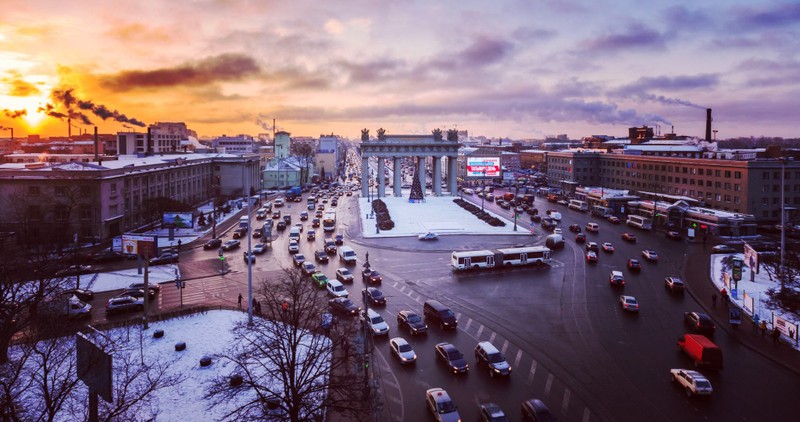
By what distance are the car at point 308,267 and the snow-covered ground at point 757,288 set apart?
3156cm

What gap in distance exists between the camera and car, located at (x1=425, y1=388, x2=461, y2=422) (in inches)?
746

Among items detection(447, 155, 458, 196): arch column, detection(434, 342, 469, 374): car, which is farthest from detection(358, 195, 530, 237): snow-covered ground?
detection(434, 342, 469, 374): car

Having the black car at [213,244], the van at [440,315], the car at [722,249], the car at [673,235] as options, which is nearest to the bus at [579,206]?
the car at [673,235]

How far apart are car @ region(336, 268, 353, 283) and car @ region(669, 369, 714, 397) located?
23.9 metres

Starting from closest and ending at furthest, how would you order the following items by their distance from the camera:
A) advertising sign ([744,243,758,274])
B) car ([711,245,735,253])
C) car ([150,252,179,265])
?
1. advertising sign ([744,243,758,274])
2. car ([150,252,179,265])
3. car ([711,245,735,253])

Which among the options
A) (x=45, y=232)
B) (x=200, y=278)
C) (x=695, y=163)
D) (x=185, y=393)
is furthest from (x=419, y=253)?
(x=695, y=163)

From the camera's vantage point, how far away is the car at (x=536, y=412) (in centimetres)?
1853

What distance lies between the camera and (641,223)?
65812 mm

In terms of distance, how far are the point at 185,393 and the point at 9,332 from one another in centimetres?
831

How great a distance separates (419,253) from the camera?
5103cm

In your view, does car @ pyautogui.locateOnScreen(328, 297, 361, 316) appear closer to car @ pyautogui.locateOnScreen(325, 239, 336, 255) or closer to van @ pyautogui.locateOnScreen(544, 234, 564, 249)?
car @ pyautogui.locateOnScreen(325, 239, 336, 255)

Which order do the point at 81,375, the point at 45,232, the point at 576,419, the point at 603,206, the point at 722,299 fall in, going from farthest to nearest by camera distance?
the point at 603,206
the point at 45,232
the point at 722,299
the point at 576,419
the point at 81,375

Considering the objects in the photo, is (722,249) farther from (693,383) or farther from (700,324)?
(693,383)

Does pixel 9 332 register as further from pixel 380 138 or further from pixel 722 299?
pixel 380 138
